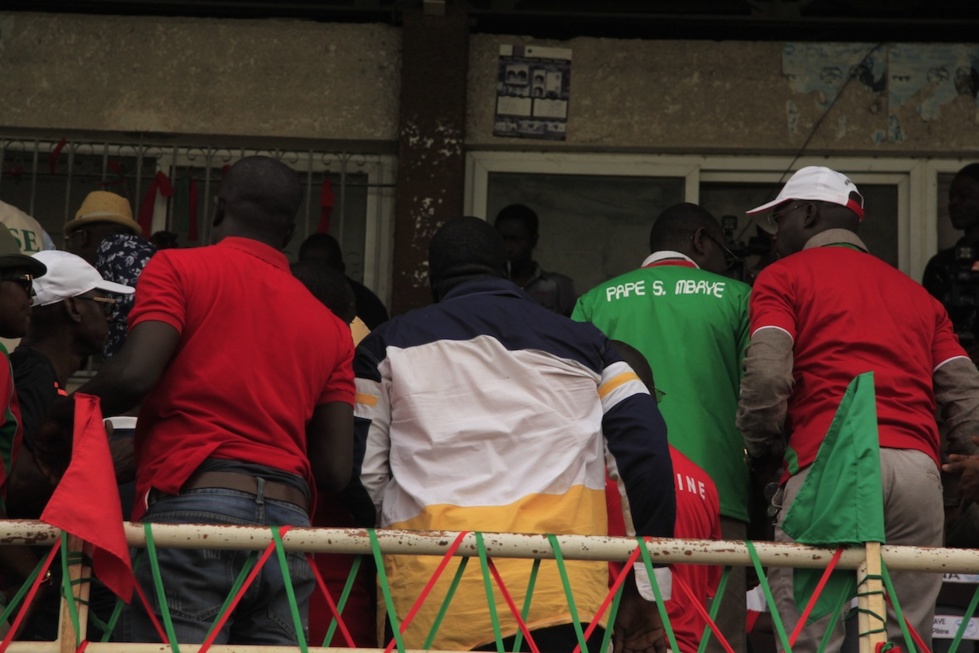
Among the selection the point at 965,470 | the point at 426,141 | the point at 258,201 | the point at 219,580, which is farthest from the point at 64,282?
the point at 426,141

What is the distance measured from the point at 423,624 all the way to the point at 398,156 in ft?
13.8

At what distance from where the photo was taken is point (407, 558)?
359 centimetres

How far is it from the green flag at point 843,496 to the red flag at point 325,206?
4.52 m

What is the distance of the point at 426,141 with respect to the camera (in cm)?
734

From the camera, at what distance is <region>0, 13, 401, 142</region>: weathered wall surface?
7.48 metres

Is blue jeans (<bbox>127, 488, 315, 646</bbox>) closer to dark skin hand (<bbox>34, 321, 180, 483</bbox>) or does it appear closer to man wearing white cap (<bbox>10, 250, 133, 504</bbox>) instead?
dark skin hand (<bbox>34, 321, 180, 483</bbox>)

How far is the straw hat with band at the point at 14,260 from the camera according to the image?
4121mm

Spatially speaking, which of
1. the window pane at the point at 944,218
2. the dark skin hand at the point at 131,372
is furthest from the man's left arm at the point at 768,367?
the window pane at the point at 944,218

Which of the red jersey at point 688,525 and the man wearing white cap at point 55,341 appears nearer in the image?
the red jersey at point 688,525

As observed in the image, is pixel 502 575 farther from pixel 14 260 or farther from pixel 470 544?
pixel 14 260

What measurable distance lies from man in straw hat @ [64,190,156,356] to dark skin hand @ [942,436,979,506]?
2958mm

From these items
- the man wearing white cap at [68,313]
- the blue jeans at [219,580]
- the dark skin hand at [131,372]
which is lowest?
the blue jeans at [219,580]

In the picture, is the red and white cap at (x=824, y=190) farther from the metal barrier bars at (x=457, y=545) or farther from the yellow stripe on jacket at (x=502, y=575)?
the metal barrier bars at (x=457, y=545)

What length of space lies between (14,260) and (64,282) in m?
0.42
